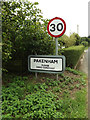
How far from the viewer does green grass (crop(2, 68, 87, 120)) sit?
3176mm

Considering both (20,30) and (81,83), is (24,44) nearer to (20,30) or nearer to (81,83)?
(20,30)

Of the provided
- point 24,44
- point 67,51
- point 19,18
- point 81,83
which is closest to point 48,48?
point 24,44

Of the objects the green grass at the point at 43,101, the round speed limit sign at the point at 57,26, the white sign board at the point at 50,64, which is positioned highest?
the round speed limit sign at the point at 57,26

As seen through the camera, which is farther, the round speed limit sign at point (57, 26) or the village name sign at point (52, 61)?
the round speed limit sign at point (57, 26)

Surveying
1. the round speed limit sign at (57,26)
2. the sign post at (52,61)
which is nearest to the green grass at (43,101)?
the sign post at (52,61)

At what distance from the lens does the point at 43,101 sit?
3605mm

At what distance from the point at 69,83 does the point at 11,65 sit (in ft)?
8.01

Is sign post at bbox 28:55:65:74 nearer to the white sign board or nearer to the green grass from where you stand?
the white sign board

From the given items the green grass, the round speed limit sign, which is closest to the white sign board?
the green grass

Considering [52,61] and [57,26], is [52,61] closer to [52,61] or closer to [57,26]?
[52,61]

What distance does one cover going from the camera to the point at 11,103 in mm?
3480

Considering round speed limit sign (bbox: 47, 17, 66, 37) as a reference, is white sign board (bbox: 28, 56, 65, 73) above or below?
below

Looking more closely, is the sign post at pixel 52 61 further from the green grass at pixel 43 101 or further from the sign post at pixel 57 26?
the green grass at pixel 43 101

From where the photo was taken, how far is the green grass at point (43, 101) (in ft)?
10.4
